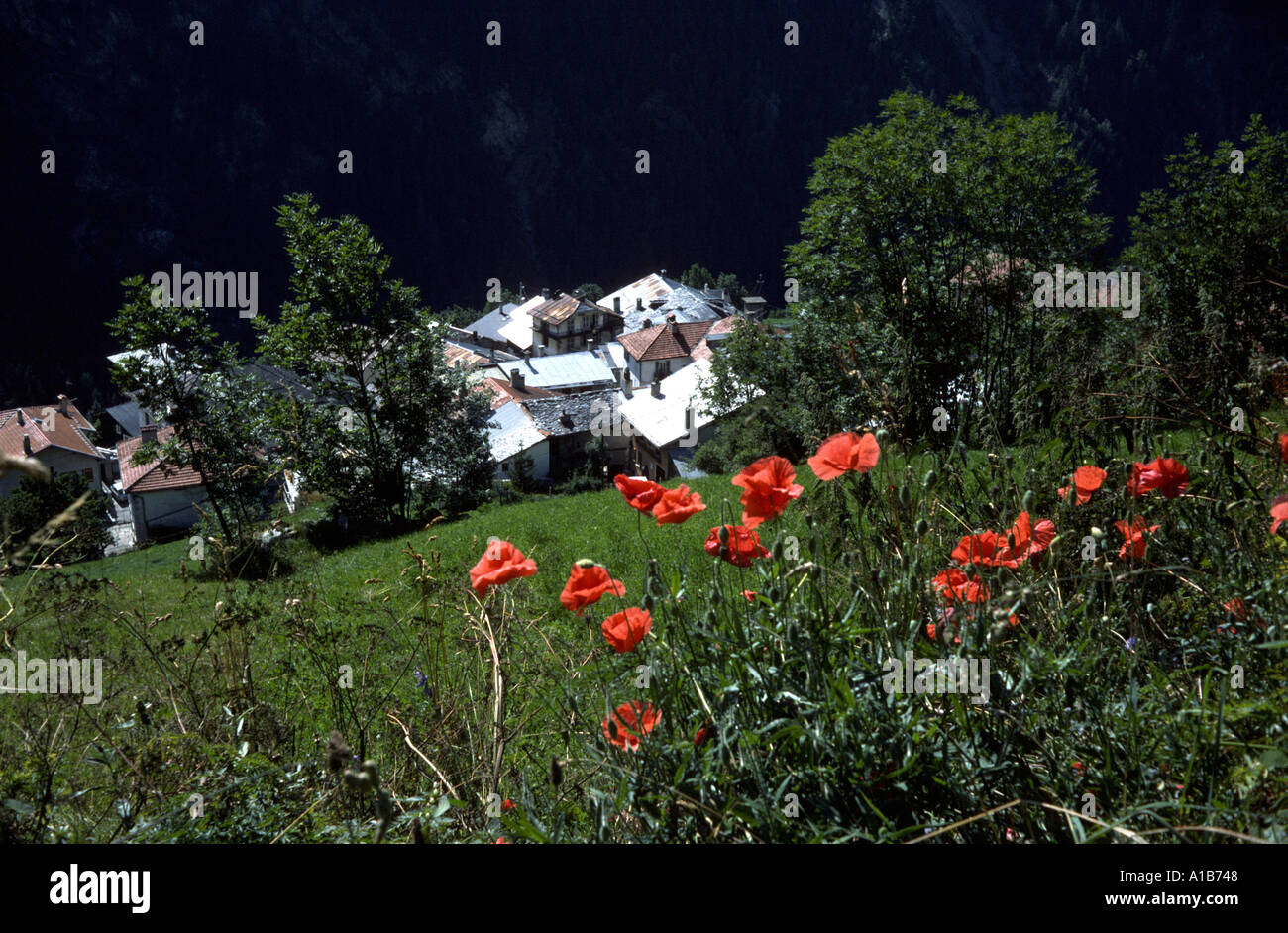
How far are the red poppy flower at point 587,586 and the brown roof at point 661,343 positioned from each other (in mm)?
50909

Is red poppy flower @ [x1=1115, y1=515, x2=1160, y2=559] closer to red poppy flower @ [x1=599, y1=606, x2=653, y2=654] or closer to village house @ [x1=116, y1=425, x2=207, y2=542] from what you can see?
red poppy flower @ [x1=599, y1=606, x2=653, y2=654]

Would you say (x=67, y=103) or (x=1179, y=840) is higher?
(x=67, y=103)

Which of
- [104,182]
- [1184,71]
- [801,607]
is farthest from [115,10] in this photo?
Result: [1184,71]

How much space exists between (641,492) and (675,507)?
0.09 metres

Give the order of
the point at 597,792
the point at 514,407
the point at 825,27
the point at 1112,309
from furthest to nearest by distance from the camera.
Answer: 1. the point at 825,27
2. the point at 514,407
3. the point at 1112,309
4. the point at 597,792

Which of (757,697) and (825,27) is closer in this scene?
(757,697)

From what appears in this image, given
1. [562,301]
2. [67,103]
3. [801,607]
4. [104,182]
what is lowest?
[801,607]

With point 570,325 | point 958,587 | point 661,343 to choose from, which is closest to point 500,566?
point 958,587

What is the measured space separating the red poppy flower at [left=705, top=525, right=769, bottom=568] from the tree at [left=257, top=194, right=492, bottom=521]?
57.5ft

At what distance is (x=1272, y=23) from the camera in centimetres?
9606

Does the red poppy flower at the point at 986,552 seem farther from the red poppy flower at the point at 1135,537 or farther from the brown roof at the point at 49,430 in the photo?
the brown roof at the point at 49,430

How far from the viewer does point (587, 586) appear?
5.41 feet
